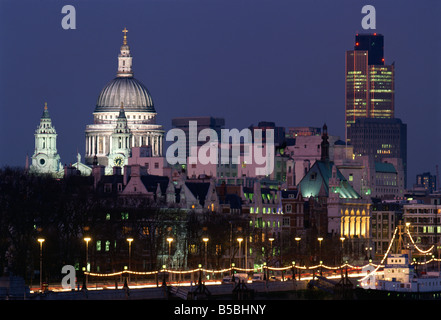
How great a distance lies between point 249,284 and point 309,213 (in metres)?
64.0

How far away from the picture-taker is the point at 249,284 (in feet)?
442

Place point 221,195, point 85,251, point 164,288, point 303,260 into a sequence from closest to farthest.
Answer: point 164,288 → point 85,251 → point 303,260 → point 221,195

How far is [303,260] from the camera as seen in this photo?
170000 mm

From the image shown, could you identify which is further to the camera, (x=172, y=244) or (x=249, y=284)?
(x=172, y=244)

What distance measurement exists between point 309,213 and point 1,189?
179 ft

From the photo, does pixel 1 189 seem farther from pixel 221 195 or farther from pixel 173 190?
pixel 221 195

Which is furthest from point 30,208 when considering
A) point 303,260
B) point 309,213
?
point 309,213

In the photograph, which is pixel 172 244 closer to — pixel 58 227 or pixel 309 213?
pixel 58 227

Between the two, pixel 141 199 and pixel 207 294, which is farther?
pixel 141 199

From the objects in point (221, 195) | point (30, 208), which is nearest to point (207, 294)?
point (30, 208)
